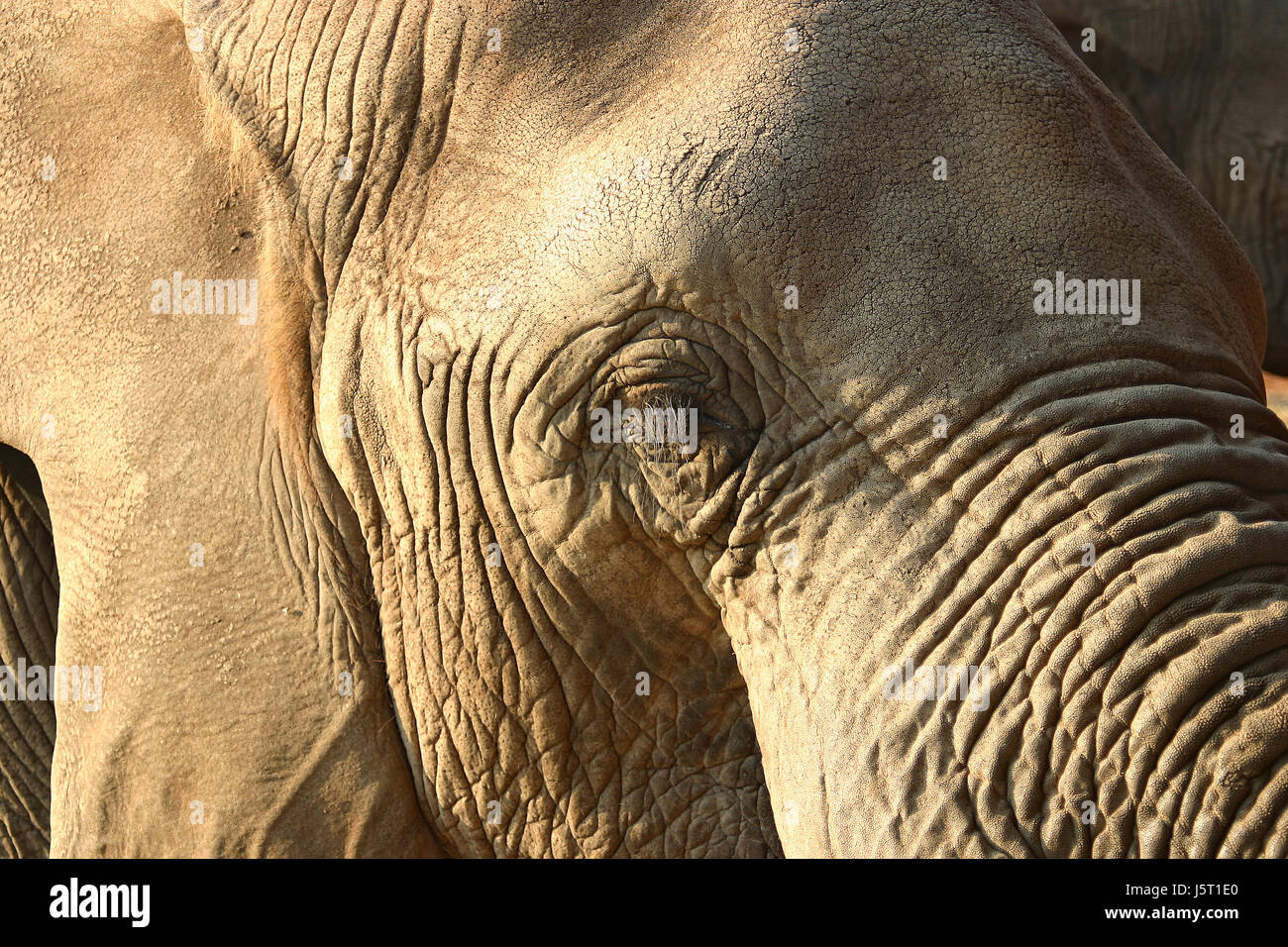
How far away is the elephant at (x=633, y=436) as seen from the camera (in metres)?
1.88

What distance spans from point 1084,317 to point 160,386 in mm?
1331

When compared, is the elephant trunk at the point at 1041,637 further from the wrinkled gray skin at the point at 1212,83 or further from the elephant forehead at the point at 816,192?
the wrinkled gray skin at the point at 1212,83

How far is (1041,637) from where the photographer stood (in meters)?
1.88

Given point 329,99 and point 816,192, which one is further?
point 329,99

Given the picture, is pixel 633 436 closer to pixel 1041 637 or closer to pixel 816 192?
pixel 816 192

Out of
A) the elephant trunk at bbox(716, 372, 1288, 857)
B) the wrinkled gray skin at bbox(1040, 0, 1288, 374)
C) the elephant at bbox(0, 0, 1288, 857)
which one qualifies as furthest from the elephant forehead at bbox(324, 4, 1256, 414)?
the wrinkled gray skin at bbox(1040, 0, 1288, 374)

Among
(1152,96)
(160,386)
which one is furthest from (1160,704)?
(1152,96)

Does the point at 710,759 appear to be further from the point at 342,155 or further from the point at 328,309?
the point at 342,155

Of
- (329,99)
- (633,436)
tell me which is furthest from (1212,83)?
(633,436)

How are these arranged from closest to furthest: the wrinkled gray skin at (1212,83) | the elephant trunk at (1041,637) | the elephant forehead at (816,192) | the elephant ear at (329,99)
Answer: the elephant trunk at (1041,637) → the elephant forehead at (816,192) → the elephant ear at (329,99) → the wrinkled gray skin at (1212,83)

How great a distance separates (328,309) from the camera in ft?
7.76

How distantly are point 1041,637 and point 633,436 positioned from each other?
1.82 feet

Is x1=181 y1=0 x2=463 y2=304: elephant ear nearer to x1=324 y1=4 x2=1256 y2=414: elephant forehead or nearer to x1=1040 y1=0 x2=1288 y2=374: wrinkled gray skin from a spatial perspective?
x1=324 y1=4 x2=1256 y2=414: elephant forehead

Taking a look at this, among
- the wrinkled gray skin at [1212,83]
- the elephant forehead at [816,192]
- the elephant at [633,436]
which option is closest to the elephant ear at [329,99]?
the elephant at [633,436]
